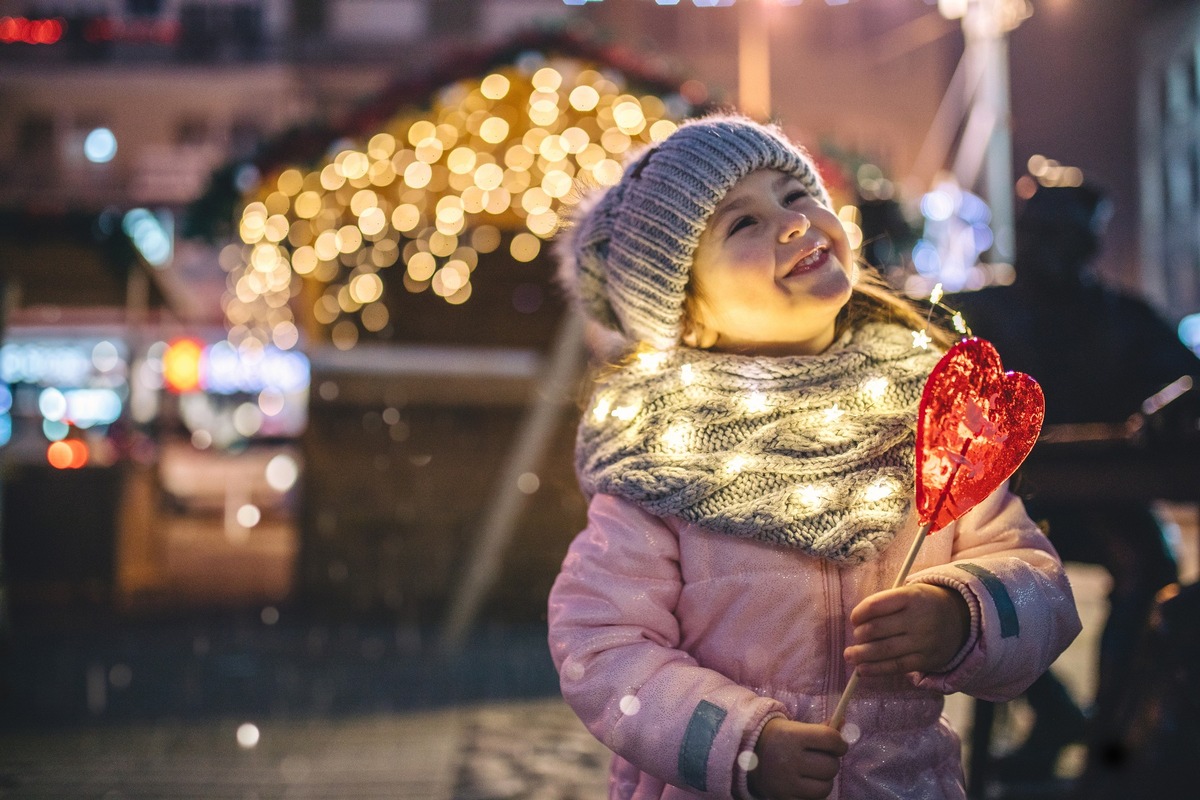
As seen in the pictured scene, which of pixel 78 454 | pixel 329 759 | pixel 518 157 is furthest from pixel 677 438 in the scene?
pixel 78 454

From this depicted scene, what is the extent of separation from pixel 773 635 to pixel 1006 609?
314 millimetres

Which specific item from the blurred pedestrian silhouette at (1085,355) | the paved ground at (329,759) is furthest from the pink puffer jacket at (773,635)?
the paved ground at (329,759)

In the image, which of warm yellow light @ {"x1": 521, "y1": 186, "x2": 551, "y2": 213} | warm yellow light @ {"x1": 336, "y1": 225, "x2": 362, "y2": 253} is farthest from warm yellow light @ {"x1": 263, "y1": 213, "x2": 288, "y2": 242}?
warm yellow light @ {"x1": 521, "y1": 186, "x2": 551, "y2": 213}

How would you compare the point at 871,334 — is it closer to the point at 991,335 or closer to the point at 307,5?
the point at 991,335

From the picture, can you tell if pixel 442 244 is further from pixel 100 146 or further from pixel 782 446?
pixel 100 146

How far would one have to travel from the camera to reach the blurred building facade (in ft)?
20.8

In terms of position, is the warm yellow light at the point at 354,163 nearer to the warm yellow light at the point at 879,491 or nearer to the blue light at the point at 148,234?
the blue light at the point at 148,234

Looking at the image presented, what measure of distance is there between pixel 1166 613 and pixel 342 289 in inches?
207

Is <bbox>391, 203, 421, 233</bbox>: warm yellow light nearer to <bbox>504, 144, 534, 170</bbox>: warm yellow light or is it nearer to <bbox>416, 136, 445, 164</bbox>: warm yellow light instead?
<bbox>416, 136, 445, 164</bbox>: warm yellow light

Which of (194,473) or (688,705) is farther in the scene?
(194,473)

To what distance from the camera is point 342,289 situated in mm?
6516

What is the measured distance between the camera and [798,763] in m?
1.21

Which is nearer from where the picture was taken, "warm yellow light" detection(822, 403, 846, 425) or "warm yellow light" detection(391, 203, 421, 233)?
"warm yellow light" detection(822, 403, 846, 425)

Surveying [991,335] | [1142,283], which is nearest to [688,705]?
[991,335]
